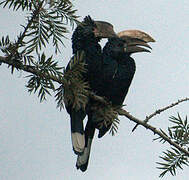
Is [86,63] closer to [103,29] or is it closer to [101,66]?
[101,66]

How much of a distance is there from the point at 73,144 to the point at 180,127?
175 centimetres

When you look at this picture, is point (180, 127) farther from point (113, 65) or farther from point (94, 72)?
point (113, 65)

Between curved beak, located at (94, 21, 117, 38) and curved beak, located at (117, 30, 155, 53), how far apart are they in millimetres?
242

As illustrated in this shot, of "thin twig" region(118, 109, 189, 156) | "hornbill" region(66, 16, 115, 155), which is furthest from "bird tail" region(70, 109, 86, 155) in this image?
"thin twig" region(118, 109, 189, 156)

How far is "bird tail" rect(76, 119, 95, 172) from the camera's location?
4649mm

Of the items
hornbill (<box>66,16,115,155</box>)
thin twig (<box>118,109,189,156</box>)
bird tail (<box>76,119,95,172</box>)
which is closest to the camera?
thin twig (<box>118,109,189,156</box>)

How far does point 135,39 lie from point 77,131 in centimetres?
129

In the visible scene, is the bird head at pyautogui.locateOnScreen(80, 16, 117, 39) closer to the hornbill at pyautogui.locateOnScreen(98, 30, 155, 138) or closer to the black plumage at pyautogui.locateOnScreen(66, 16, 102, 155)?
the black plumage at pyautogui.locateOnScreen(66, 16, 102, 155)

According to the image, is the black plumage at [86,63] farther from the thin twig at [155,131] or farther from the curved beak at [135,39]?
the thin twig at [155,131]

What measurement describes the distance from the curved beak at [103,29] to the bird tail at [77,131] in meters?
0.88

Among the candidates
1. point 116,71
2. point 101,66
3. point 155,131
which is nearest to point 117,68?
point 116,71

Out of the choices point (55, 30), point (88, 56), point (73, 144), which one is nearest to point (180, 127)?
point (55, 30)

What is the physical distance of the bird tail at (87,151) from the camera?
4649 millimetres

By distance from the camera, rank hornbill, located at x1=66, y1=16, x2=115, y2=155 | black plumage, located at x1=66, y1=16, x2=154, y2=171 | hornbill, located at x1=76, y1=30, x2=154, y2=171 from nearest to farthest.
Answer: hornbill, located at x1=66, y1=16, x2=115, y2=155
black plumage, located at x1=66, y1=16, x2=154, y2=171
hornbill, located at x1=76, y1=30, x2=154, y2=171
